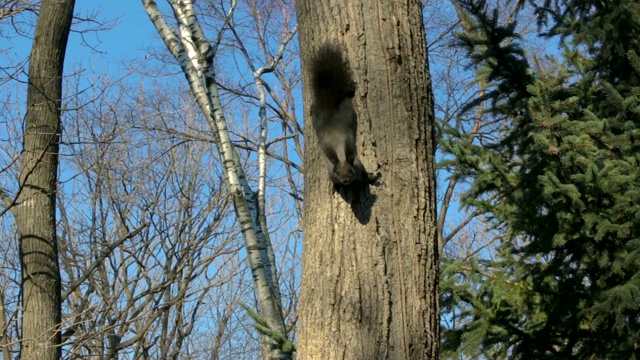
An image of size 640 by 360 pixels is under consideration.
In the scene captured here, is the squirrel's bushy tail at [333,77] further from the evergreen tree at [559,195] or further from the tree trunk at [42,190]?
the tree trunk at [42,190]

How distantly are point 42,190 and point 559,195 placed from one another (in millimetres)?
4422

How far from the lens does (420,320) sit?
2693mm

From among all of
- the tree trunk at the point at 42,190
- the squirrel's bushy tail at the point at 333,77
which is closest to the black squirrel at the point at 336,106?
the squirrel's bushy tail at the point at 333,77

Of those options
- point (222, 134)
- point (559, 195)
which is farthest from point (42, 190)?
point (559, 195)

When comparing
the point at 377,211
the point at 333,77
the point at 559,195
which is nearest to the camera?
the point at 377,211

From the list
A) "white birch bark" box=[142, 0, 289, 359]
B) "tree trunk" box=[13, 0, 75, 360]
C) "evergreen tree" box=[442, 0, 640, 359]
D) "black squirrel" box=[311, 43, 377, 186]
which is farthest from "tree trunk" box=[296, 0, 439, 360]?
"tree trunk" box=[13, 0, 75, 360]

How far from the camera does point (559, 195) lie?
17.1 feet

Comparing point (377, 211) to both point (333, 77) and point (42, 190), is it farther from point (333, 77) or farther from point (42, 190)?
point (42, 190)

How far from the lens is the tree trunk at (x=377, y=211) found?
8.73 ft

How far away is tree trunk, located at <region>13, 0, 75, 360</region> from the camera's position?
619 centimetres

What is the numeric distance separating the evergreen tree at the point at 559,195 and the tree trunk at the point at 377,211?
99.0 inches

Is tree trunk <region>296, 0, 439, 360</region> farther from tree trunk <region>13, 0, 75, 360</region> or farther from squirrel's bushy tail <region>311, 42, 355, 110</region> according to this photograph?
tree trunk <region>13, 0, 75, 360</region>

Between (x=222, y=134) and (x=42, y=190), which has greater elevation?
(x=222, y=134)

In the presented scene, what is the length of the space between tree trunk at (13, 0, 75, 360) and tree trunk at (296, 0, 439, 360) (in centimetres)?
392
